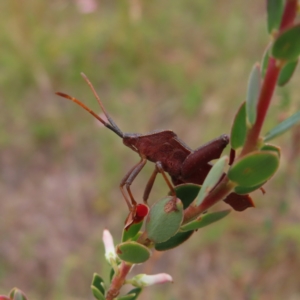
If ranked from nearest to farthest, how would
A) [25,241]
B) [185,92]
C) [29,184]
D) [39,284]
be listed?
[39,284] < [25,241] < [29,184] < [185,92]

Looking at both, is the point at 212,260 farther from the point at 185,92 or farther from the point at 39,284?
the point at 185,92

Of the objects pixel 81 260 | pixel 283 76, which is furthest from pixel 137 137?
pixel 81 260

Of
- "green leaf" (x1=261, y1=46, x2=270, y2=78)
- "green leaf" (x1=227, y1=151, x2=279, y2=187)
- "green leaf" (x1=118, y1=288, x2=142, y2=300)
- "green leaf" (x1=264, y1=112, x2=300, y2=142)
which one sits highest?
"green leaf" (x1=261, y1=46, x2=270, y2=78)

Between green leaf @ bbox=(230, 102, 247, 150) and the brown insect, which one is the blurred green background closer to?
the brown insect

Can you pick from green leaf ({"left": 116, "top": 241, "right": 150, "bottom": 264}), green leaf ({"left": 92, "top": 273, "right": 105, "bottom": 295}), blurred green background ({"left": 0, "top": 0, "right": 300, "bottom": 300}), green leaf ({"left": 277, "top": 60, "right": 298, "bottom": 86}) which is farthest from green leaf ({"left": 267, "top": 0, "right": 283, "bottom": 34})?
blurred green background ({"left": 0, "top": 0, "right": 300, "bottom": 300})

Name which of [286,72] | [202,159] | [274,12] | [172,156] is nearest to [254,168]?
[286,72]

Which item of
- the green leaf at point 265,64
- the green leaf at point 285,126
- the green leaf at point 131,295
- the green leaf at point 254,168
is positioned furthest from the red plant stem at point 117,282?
the green leaf at point 265,64
